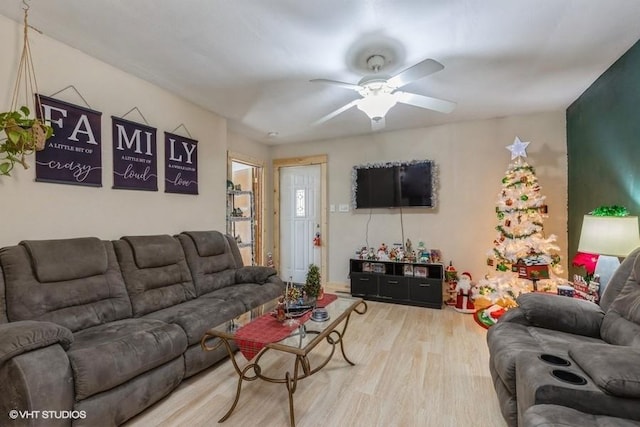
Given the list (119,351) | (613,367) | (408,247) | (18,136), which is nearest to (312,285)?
(119,351)

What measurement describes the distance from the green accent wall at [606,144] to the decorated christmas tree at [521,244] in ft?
1.33

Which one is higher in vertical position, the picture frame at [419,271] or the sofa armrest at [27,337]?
the sofa armrest at [27,337]

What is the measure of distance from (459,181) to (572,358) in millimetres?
2987

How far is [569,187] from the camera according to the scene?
348 centimetres

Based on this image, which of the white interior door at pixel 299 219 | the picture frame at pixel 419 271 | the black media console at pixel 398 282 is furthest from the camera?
the white interior door at pixel 299 219

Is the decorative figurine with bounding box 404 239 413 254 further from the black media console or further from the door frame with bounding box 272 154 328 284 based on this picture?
the door frame with bounding box 272 154 328 284

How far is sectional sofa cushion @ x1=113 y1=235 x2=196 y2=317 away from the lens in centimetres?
235

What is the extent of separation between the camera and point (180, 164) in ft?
10.6

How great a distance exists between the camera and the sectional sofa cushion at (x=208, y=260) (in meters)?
2.89

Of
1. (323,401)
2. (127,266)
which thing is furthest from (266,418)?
(127,266)

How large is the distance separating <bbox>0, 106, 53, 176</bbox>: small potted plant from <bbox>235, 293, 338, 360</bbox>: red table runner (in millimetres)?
1804

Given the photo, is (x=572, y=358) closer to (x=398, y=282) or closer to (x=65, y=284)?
(x=398, y=282)

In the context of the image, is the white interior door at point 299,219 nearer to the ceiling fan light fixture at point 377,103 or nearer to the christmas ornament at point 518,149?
the ceiling fan light fixture at point 377,103

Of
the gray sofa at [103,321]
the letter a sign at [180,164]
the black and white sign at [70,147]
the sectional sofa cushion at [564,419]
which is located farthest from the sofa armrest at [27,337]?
the sectional sofa cushion at [564,419]
